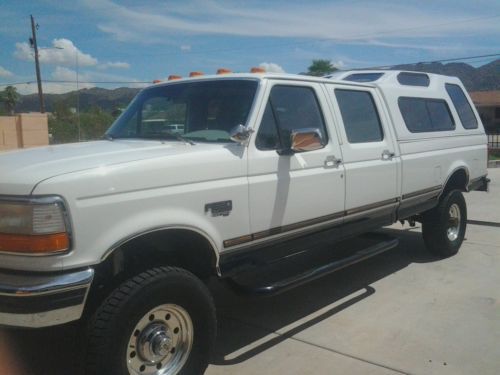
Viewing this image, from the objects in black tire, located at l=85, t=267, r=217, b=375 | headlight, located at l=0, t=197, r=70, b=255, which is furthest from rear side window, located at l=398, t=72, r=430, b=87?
headlight, located at l=0, t=197, r=70, b=255

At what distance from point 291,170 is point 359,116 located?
4.40 feet

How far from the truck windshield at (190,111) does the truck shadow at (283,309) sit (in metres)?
1.34

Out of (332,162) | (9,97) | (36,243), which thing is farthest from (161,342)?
(9,97)

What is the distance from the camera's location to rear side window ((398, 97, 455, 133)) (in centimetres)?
586

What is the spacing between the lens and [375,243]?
5680 mm

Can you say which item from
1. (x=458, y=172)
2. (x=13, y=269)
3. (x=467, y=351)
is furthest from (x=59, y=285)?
(x=458, y=172)

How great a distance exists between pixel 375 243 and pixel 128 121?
2.90 meters

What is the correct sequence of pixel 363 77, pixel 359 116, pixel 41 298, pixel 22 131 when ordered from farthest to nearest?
pixel 22 131 → pixel 363 77 → pixel 359 116 → pixel 41 298

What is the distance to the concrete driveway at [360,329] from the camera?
3.80 metres

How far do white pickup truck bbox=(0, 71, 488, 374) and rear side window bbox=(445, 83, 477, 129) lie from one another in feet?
4.12

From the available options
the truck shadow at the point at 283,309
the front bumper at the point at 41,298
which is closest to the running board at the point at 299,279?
the truck shadow at the point at 283,309

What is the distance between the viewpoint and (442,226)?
6469 millimetres

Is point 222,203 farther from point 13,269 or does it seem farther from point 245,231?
point 13,269

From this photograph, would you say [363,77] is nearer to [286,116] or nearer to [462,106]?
[462,106]
